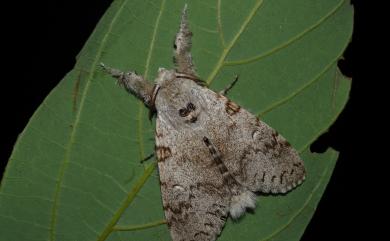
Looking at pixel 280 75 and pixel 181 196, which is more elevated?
pixel 280 75

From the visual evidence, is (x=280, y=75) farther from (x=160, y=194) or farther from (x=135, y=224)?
(x=135, y=224)

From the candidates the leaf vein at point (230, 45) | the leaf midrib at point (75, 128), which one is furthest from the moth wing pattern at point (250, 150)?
the leaf midrib at point (75, 128)

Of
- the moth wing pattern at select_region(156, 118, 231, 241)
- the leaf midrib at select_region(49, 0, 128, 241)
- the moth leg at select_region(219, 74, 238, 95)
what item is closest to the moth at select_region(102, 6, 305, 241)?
the moth wing pattern at select_region(156, 118, 231, 241)

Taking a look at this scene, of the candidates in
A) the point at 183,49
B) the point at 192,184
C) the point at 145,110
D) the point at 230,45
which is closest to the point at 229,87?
the point at 230,45

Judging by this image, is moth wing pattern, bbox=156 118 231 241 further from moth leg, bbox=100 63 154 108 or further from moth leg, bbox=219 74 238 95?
moth leg, bbox=219 74 238 95

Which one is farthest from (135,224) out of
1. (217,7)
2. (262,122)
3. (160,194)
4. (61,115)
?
(217,7)

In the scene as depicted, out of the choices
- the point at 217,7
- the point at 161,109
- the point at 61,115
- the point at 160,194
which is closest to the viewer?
the point at 61,115

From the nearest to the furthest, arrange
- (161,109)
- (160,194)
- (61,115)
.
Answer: (61,115), (160,194), (161,109)

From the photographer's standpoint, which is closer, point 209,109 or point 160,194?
point 160,194
